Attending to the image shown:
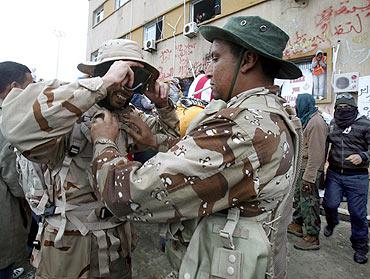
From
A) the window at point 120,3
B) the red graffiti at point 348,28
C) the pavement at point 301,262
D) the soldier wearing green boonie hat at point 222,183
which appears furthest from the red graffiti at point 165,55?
the soldier wearing green boonie hat at point 222,183

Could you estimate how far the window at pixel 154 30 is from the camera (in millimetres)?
10820

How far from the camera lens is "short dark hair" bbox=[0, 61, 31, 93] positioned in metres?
2.39

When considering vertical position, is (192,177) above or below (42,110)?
below

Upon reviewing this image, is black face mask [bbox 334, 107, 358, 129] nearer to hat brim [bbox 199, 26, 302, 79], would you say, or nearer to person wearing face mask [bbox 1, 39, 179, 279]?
hat brim [bbox 199, 26, 302, 79]

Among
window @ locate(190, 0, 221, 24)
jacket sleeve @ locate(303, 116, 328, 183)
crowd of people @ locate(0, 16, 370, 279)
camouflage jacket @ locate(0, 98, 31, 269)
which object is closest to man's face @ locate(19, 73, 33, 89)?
camouflage jacket @ locate(0, 98, 31, 269)

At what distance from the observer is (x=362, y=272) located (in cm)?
337

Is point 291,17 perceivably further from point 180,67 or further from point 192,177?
point 192,177

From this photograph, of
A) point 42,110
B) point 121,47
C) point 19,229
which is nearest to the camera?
point 42,110

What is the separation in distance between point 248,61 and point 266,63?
97 millimetres

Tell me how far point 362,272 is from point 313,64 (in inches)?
168

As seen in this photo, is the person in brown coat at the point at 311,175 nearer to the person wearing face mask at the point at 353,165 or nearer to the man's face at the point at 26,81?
the person wearing face mask at the point at 353,165

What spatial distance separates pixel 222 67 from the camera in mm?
1309

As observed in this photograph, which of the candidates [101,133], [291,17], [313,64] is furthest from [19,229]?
[291,17]

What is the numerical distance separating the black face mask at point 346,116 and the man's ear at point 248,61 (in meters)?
2.94
